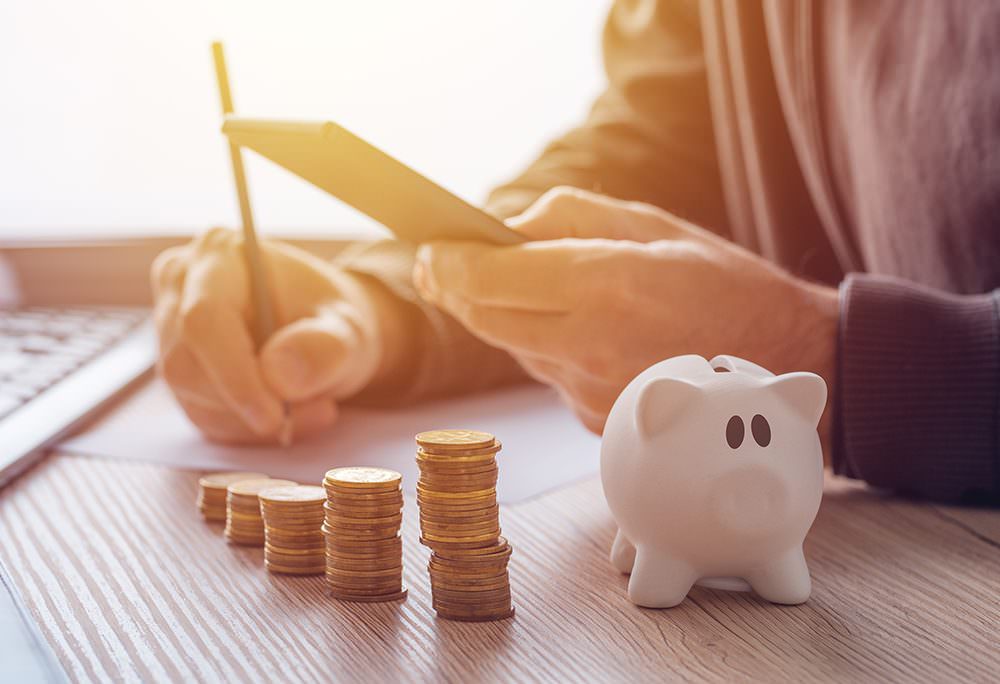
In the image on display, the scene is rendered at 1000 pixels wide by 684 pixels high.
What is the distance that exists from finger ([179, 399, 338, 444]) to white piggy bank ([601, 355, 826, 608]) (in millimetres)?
510

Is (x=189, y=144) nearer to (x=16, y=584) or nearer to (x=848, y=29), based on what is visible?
(x=848, y=29)

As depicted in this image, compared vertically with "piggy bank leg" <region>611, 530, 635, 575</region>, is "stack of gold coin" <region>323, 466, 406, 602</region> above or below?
above

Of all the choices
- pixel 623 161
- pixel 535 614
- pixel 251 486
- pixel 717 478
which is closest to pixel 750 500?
pixel 717 478

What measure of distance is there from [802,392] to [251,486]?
0.37m

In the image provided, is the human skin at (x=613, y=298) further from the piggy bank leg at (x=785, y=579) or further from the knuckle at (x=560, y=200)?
the piggy bank leg at (x=785, y=579)

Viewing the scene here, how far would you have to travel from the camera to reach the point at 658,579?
0.56 m

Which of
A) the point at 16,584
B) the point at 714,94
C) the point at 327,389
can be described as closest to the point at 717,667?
the point at 16,584

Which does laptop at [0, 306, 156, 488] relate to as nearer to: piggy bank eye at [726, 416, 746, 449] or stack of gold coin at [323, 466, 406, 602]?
stack of gold coin at [323, 466, 406, 602]

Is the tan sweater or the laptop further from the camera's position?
the laptop

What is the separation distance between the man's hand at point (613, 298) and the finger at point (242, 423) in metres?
0.26

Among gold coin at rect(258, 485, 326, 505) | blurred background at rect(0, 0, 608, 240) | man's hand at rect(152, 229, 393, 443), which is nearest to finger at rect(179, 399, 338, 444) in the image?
man's hand at rect(152, 229, 393, 443)

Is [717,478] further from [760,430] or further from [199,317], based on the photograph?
[199,317]

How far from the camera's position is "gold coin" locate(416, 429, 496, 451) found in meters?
0.55

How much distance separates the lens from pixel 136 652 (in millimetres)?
515
